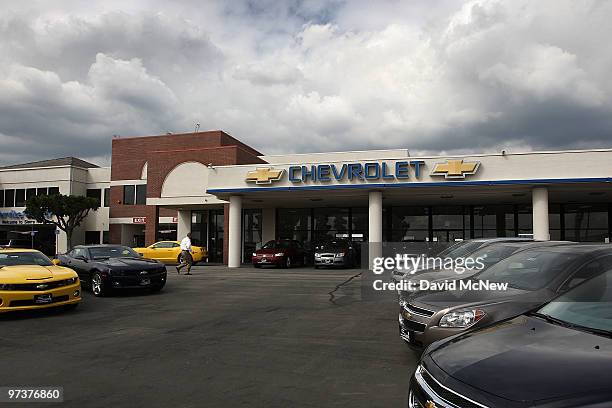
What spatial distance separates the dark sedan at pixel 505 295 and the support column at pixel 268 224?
2386 centimetres

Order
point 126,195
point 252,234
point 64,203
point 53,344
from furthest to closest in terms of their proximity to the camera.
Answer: point 126,195 → point 64,203 → point 252,234 → point 53,344

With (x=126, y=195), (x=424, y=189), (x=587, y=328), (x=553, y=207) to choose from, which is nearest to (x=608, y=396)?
(x=587, y=328)

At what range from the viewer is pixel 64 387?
5.04 m

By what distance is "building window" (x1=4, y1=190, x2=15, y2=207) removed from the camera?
152ft

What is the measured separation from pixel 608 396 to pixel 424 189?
65.3 ft

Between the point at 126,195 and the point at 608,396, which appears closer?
the point at 608,396

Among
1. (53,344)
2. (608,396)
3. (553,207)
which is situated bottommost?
(53,344)

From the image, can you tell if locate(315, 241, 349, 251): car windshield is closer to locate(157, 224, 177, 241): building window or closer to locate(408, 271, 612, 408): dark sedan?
locate(157, 224, 177, 241): building window

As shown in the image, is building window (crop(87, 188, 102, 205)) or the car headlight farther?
building window (crop(87, 188, 102, 205))

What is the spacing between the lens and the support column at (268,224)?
97.3 ft

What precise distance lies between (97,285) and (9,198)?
137 feet

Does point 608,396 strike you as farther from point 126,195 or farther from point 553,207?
point 126,195

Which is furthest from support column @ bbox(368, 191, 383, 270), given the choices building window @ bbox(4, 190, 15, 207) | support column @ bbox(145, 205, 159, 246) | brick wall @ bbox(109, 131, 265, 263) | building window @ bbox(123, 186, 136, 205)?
building window @ bbox(4, 190, 15, 207)

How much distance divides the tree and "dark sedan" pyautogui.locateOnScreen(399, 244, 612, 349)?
1560 inches
